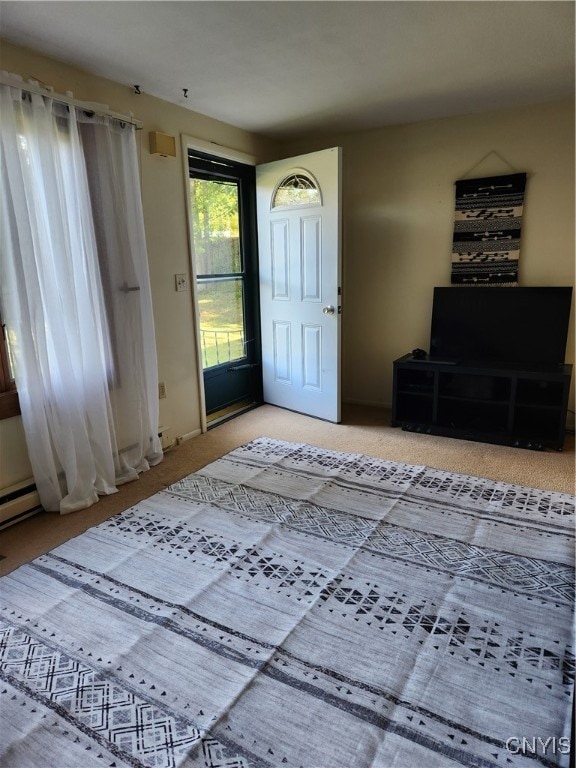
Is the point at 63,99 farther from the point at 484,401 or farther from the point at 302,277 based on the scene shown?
the point at 484,401

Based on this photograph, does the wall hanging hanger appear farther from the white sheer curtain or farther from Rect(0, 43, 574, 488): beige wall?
the white sheer curtain

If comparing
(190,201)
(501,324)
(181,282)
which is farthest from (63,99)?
(501,324)

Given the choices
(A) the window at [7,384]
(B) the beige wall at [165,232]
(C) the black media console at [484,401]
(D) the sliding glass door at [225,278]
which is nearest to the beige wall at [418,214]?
(C) the black media console at [484,401]

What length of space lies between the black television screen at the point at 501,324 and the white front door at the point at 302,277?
2.83 feet

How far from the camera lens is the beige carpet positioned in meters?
2.44

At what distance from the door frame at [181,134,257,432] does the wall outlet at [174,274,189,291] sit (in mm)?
53

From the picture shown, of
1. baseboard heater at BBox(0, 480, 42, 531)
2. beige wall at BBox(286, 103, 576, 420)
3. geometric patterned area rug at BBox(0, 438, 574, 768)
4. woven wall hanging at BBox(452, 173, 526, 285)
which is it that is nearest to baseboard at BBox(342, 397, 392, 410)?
beige wall at BBox(286, 103, 576, 420)

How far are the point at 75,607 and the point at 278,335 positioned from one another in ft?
9.14

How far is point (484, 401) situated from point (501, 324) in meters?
0.59

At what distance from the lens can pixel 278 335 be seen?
4.21m

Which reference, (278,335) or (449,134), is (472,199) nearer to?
(449,134)

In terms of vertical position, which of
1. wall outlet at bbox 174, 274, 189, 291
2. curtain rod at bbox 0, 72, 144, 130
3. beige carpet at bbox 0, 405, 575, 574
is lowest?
beige carpet at bbox 0, 405, 575, 574

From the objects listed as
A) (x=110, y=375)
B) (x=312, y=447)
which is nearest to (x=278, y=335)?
(x=312, y=447)

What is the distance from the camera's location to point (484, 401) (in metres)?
3.47
